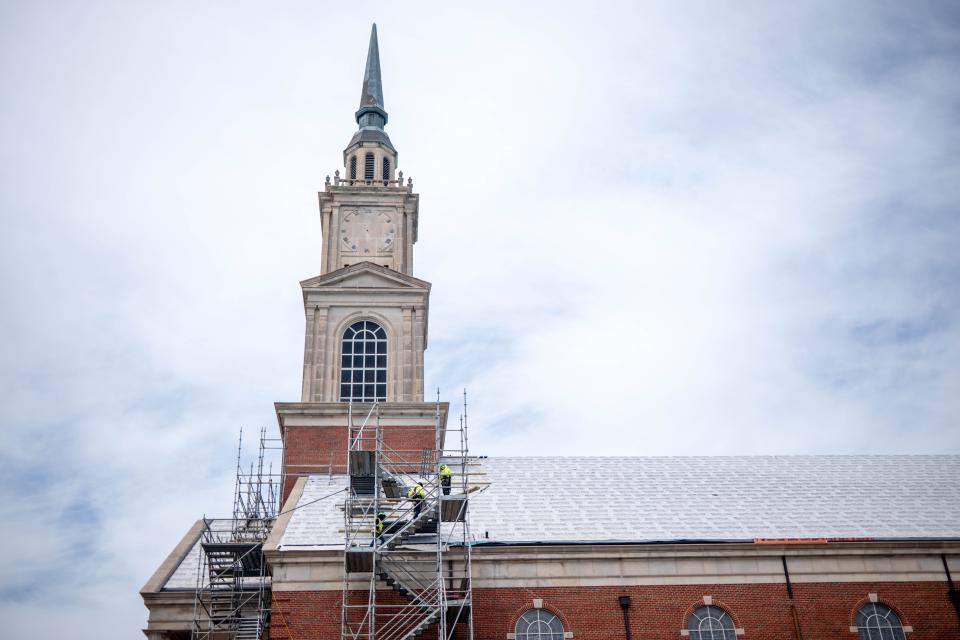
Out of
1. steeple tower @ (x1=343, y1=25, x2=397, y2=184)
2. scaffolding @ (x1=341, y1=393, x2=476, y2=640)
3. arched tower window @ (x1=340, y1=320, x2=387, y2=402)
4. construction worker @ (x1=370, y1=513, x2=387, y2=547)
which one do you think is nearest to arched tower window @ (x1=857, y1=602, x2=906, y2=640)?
scaffolding @ (x1=341, y1=393, x2=476, y2=640)

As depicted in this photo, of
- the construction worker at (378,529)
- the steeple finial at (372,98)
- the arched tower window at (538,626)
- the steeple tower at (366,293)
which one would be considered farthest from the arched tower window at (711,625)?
the steeple finial at (372,98)

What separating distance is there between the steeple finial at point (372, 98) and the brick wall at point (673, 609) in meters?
24.6

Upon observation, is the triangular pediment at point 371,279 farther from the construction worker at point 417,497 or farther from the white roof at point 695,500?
the construction worker at point 417,497

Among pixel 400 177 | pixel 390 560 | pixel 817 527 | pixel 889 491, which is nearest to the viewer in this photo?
pixel 390 560

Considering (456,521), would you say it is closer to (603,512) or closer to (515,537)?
(515,537)

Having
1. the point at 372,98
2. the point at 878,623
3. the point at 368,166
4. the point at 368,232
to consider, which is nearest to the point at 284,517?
the point at 368,232

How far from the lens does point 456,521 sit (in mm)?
30969

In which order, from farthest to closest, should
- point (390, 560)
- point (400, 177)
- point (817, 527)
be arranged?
point (400, 177) → point (817, 527) → point (390, 560)

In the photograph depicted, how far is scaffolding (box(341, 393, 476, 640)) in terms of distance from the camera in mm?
28641

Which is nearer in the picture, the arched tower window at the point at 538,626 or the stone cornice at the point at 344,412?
the arched tower window at the point at 538,626

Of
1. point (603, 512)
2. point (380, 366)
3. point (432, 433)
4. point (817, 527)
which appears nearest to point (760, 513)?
point (817, 527)

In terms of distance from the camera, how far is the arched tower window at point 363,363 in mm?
39750

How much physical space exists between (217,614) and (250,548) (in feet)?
8.21

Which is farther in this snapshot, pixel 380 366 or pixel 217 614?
pixel 380 366
